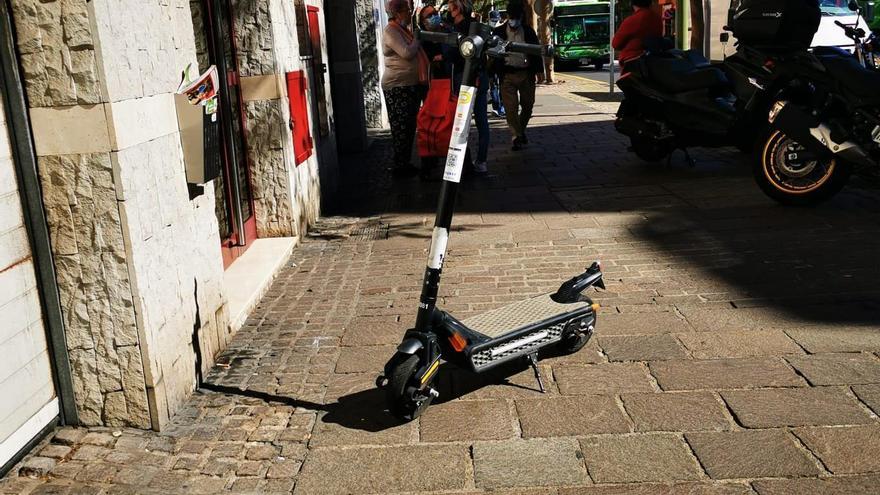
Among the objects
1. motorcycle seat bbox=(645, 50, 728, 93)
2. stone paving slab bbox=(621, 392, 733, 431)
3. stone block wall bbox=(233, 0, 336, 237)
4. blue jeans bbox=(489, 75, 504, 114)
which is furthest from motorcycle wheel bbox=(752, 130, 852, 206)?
blue jeans bbox=(489, 75, 504, 114)

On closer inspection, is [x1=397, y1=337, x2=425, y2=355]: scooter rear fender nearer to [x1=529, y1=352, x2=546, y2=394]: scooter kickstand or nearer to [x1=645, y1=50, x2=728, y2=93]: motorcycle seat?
[x1=529, y1=352, x2=546, y2=394]: scooter kickstand

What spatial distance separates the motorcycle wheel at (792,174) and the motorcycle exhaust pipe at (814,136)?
100 millimetres

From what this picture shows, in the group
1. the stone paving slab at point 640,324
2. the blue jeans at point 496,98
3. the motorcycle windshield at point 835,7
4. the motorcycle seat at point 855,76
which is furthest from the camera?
the blue jeans at point 496,98

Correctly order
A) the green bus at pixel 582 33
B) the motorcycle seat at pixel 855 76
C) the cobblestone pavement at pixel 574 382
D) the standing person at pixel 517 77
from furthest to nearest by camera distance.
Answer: the green bus at pixel 582 33
the standing person at pixel 517 77
the motorcycle seat at pixel 855 76
the cobblestone pavement at pixel 574 382

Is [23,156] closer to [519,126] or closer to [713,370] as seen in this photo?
[713,370]

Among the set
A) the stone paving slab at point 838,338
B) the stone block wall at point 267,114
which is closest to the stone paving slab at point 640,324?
the stone paving slab at point 838,338

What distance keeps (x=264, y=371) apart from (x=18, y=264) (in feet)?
4.43

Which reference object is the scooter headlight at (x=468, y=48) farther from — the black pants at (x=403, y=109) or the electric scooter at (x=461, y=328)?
the black pants at (x=403, y=109)

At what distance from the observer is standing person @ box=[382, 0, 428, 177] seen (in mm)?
9766

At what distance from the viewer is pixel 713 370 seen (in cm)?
422

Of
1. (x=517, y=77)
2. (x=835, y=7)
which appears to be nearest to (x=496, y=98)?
(x=517, y=77)

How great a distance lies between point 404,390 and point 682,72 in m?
6.56

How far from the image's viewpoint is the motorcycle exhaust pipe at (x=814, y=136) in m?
6.92

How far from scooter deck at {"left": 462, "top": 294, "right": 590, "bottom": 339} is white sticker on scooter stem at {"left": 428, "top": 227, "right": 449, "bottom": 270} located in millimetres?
499
